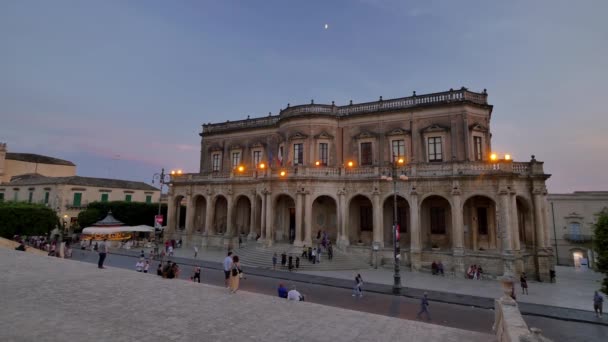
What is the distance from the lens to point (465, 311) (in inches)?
595

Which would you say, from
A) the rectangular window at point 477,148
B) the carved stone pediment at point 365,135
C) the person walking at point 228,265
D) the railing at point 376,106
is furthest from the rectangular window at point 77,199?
the rectangular window at point 477,148

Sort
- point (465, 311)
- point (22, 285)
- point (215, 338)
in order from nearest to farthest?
point (215, 338) < point (22, 285) < point (465, 311)

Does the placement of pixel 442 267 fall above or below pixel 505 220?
below

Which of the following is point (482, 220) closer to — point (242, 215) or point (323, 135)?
point (323, 135)

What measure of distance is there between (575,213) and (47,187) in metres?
68.9

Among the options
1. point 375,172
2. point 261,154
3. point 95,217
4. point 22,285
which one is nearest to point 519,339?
point 22,285

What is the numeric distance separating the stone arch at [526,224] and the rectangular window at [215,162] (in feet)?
103

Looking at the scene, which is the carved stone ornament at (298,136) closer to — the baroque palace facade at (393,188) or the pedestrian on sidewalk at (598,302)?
the baroque palace facade at (393,188)

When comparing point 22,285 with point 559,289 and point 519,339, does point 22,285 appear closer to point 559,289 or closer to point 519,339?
point 519,339

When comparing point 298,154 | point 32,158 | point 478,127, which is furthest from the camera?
point 32,158

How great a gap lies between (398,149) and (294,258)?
45.8ft

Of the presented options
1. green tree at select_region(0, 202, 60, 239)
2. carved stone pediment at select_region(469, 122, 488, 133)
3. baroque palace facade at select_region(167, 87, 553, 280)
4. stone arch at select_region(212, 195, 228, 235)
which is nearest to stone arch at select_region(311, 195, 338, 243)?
baroque palace facade at select_region(167, 87, 553, 280)

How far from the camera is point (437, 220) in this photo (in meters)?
28.3

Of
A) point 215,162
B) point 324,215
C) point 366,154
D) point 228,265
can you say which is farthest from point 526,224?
point 215,162
